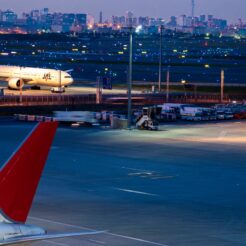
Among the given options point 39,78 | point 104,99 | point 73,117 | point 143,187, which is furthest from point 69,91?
point 143,187

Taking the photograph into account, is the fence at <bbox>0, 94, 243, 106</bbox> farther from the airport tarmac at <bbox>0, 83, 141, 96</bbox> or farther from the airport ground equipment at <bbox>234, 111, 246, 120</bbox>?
the airport ground equipment at <bbox>234, 111, 246, 120</bbox>

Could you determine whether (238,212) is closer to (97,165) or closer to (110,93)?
(97,165)

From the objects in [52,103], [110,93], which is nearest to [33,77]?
[110,93]

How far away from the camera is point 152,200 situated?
40094 millimetres

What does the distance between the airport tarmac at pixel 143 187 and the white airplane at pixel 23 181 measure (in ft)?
18.0

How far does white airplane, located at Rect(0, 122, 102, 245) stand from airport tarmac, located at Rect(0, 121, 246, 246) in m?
5.49

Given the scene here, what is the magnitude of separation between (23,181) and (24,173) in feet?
0.66

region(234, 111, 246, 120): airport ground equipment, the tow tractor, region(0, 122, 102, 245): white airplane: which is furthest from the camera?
region(234, 111, 246, 120): airport ground equipment

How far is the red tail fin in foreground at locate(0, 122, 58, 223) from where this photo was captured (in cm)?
2166

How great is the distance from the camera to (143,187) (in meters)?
44.5

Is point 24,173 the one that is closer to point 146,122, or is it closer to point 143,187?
point 143,187

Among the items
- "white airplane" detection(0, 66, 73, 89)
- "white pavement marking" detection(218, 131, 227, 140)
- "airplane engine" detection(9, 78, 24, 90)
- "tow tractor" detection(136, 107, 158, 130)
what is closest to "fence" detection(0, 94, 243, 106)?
"white airplane" detection(0, 66, 73, 89)

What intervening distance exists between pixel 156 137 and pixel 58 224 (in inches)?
1535

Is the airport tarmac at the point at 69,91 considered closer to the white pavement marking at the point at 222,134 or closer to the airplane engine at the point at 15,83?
the airplane engine at the point at 15,83
